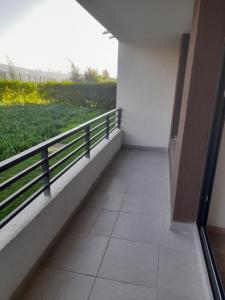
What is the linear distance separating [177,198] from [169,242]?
0.41 metres

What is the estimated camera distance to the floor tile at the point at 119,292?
1.40m

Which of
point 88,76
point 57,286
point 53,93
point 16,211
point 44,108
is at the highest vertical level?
point 88,76

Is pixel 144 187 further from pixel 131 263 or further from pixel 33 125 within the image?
pixel 33 125

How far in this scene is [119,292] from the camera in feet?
4.69

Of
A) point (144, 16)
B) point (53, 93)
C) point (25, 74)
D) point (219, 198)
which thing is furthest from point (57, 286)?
point (25, 74)

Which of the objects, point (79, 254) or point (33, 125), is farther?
point (33, 125)

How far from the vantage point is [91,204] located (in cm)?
253

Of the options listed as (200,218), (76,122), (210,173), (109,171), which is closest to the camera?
(210,173)

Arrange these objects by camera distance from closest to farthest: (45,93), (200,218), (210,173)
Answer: (210,173) → (200,218) → (45,93)

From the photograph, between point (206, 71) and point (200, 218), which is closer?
point (206, 71)

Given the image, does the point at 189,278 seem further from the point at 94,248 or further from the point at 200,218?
the point at 94,248

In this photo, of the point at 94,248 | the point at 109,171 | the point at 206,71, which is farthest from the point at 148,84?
the point at 94,248

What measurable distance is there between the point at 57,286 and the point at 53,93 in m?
8.46

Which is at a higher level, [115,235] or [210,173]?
[210,173]
